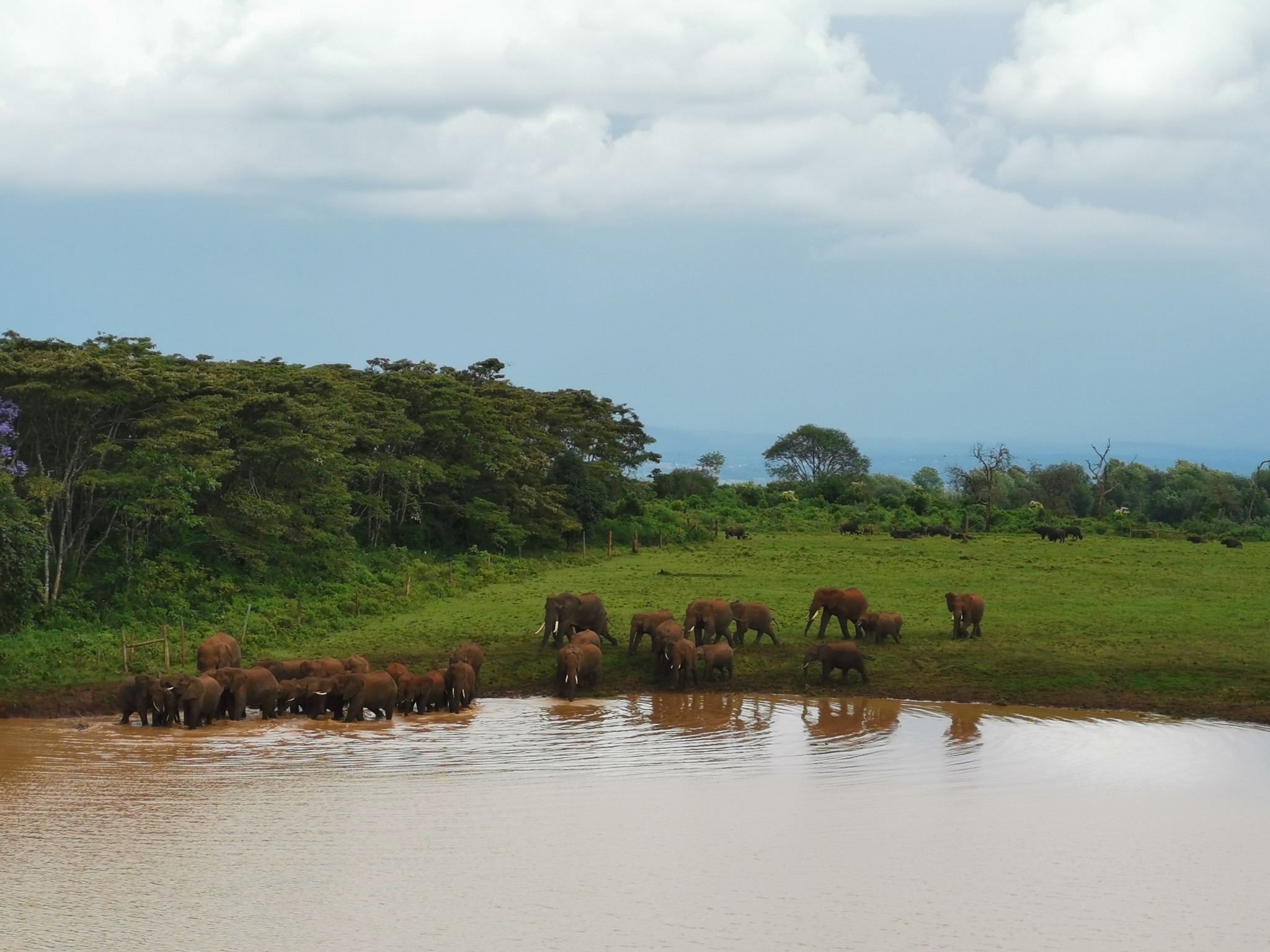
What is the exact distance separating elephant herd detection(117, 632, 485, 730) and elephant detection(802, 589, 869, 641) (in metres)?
7.01

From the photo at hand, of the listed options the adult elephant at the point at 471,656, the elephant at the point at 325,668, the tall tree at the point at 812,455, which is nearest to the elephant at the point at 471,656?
the adult elephant at the point at 471,656

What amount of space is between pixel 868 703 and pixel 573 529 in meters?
20.5

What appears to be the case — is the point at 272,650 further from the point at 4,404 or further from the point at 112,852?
the point at 112,852

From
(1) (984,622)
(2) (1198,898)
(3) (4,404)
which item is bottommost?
(2) (1198,898)

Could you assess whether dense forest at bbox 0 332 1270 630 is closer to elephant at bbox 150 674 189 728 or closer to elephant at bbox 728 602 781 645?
elephant at bbox 150 674 189 728

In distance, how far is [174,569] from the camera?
28.6 metres

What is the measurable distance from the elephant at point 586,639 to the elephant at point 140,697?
7052 millimetres

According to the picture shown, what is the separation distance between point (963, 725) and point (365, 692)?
9.21m

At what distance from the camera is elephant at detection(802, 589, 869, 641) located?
87.4 ft

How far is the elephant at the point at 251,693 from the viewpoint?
21.6 metres

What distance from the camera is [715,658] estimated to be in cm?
2456

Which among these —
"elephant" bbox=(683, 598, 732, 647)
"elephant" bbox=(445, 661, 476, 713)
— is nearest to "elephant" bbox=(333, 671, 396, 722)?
"elephant" bbox=(445, 661, 476, 713)

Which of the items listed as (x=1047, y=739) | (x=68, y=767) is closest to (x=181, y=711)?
(x=68, y=767)

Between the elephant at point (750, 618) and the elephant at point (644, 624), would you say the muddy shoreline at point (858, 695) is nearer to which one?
the elephant at point (644, 624)
